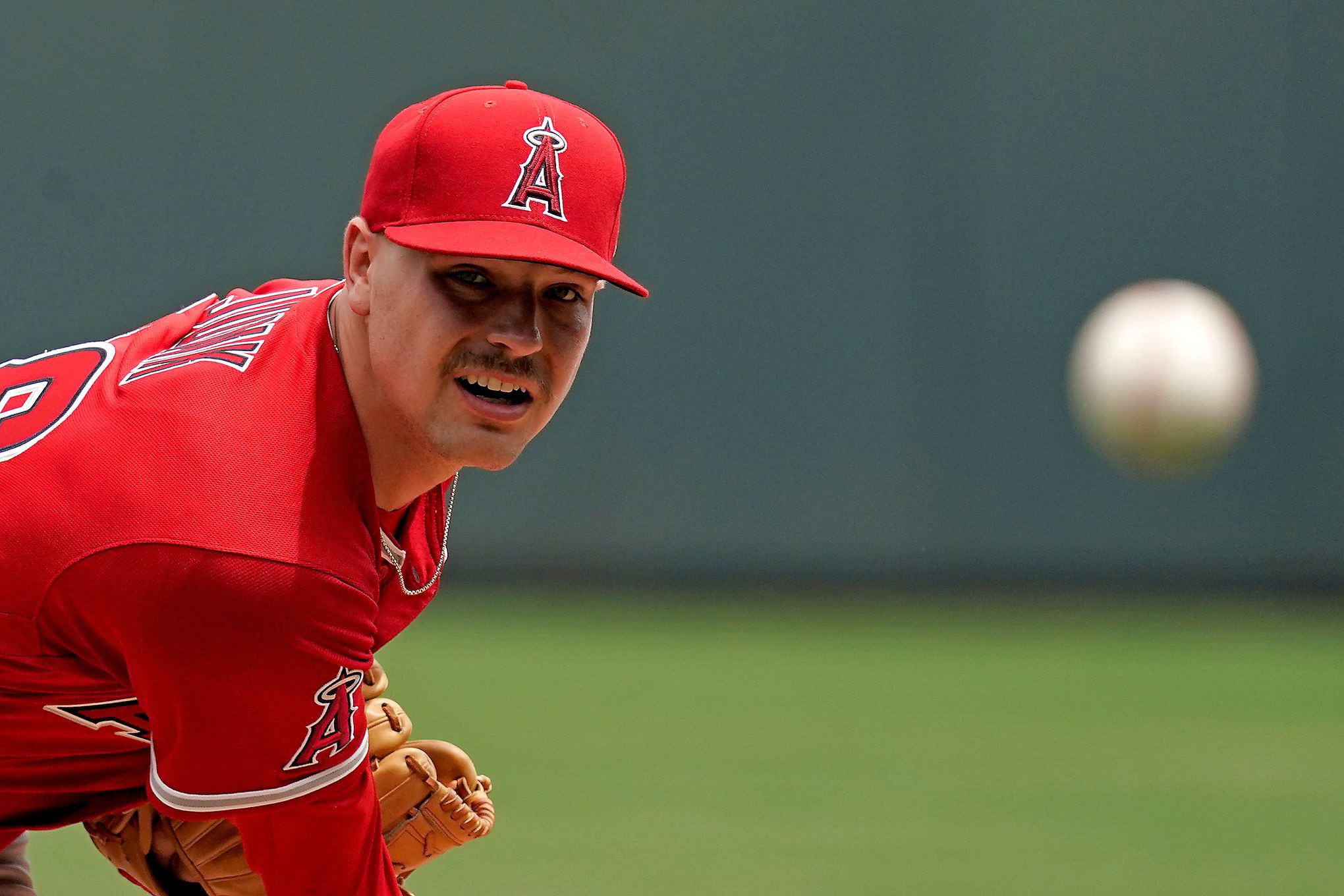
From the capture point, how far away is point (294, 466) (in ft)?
6.72

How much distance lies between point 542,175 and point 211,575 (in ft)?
2.18

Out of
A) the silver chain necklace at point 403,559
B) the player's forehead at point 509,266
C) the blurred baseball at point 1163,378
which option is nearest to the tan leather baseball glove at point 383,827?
the silver chain necklace at point 403,559

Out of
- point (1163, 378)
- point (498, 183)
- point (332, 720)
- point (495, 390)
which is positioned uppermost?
point (1163, 378)

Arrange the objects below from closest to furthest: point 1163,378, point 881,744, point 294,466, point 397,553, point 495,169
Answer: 1. point 294,466
2. point 495,169
3. point 397,553
4. point 881,744
5. point 1163,378

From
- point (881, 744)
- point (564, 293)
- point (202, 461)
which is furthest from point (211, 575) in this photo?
point (881, 744)

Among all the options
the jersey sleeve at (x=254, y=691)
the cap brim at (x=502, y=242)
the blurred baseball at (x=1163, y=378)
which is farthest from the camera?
the blurred baseball at (x=1163, y=378)

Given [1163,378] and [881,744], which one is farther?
[1163,378]

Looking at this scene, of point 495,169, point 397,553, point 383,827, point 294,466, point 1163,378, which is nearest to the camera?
point 294,466

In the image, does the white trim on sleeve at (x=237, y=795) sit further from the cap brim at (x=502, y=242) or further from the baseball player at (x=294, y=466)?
the cap brim at (x=502, y=242)

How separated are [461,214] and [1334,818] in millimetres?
4204

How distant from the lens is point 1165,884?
179 inches

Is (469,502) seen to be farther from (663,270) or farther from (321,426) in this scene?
(321,426)

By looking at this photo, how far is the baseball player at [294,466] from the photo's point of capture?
1.98m

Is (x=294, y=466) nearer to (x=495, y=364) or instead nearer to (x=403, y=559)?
(x=495, y=364)
